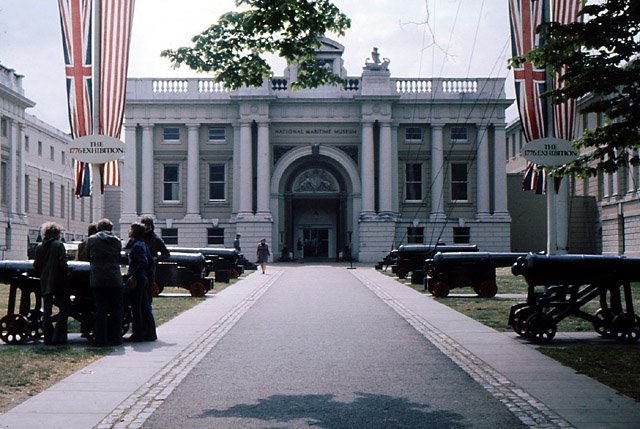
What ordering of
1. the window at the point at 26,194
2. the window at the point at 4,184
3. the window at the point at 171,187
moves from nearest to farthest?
the window at the point at 171,187 → the window at the point at 4,184 → the window at the point at 26,194

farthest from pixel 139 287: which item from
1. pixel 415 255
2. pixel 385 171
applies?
pixel 385 171

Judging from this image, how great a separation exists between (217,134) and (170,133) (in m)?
3.02

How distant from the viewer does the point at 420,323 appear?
17.2 m

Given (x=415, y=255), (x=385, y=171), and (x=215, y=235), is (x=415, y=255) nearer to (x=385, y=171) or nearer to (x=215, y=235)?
(x=385, y=171)

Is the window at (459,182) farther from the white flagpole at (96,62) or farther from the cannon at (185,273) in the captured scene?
the white flagpole at (96,62)

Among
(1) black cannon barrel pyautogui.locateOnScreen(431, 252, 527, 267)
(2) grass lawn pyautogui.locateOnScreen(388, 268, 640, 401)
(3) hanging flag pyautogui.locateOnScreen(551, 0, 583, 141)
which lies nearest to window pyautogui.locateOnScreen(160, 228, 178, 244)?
(1) black cannon barrel pyautogui.locateOnScreen(431, 252, 527, 267)

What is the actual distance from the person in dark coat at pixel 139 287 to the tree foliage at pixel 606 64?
6448 millimetres

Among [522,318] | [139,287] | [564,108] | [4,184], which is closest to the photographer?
[139,287]

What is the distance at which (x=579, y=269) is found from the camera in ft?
45.8

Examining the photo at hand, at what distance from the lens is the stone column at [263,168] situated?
56500 millimetres

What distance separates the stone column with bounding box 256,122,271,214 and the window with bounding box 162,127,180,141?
5.63 meters

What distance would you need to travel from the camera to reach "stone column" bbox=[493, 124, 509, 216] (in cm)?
5778

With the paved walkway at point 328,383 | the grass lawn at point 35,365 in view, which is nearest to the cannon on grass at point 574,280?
the paved walkway at point 328,383

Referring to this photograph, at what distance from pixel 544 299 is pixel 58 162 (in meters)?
75.3
